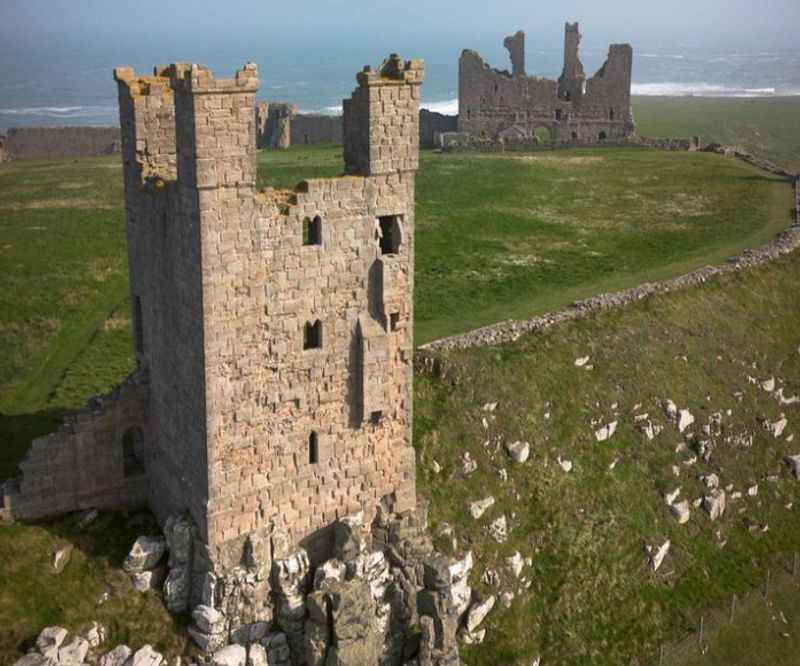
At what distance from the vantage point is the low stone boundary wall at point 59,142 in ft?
246

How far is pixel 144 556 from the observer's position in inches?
918

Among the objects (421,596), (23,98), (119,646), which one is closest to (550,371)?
(421,596)

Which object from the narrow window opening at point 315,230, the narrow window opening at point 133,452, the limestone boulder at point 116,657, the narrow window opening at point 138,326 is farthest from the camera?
the narrow window opening at point 133,452

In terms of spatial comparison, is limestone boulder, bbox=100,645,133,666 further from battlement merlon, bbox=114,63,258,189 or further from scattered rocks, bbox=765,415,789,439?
scattered rocks, bbox=765,415,789,439

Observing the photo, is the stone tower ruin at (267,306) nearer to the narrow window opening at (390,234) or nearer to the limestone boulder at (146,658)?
the narrow window opening at (390,234)

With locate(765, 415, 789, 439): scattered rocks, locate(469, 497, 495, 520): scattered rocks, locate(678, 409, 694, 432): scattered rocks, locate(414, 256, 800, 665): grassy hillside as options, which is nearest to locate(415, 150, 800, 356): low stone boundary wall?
locate(414, 256, 800, 665): grassy hillside

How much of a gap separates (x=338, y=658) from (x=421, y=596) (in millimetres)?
2445

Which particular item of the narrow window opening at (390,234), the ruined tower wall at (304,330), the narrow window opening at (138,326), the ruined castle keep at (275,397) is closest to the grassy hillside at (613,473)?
the ruined castle keep at (275,397)

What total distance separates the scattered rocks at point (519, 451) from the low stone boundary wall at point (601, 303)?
3.31 m

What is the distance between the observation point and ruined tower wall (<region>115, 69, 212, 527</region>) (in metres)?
22.0

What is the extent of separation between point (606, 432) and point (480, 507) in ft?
19.3

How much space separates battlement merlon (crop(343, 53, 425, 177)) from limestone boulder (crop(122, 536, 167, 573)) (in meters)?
8.91

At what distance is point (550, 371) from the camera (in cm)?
3259

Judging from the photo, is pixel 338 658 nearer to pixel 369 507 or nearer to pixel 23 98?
pixel 369 507
